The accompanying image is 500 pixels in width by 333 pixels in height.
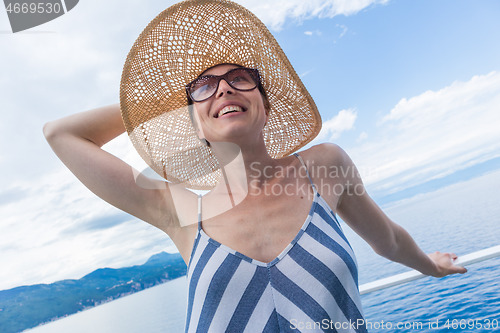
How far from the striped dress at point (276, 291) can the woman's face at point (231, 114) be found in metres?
0.37

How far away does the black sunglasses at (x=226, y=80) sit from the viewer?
1.29 meters

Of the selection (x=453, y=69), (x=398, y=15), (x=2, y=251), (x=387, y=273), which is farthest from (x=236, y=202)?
(x=2, y=251)

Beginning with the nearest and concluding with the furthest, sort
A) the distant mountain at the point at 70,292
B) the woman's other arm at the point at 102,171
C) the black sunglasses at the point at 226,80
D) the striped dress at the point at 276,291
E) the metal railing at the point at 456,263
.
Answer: the striped dress at the point at 276,291 < the woman's other arm at the point at 102,171 < the black sunglasses at the point at 226,80 < the metal railing at the point at 456,263 < the distant mountain at the point at 70,292

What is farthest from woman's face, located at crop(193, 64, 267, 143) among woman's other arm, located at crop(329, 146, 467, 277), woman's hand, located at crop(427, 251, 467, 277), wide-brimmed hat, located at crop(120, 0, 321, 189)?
woman's hand, located at crop(427, 251, 467, 277)

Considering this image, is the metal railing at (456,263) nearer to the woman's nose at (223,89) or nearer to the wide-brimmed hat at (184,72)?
the wide-brimmed hat at (184,72)

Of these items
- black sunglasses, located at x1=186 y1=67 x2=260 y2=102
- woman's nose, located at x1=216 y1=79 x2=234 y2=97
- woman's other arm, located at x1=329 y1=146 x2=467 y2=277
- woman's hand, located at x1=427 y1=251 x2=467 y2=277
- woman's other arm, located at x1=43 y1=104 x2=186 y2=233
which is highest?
black sunglasses, located at x1=186 y1=67 x2=260 y2=102

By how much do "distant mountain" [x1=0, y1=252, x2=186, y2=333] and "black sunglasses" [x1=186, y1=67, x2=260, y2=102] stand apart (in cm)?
6345

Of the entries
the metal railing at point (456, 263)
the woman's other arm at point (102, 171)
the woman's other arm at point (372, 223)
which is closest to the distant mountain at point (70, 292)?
the metal railing at point (456, 263)

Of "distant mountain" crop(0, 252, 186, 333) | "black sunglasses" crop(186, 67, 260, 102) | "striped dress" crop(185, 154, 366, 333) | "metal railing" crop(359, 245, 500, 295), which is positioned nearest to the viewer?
"striped dress" crop(185, 154, 366, 333)

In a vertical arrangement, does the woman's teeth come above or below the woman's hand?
above

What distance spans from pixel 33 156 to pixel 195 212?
7160 cm

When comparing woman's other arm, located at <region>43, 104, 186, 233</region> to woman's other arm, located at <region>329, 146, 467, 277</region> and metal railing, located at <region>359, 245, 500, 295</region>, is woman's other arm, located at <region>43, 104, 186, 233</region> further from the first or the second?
metal railing, located at <region>359, 245, 500, 295</region>

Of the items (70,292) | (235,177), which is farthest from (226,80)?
(70,292)

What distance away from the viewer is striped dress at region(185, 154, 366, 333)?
102cm
